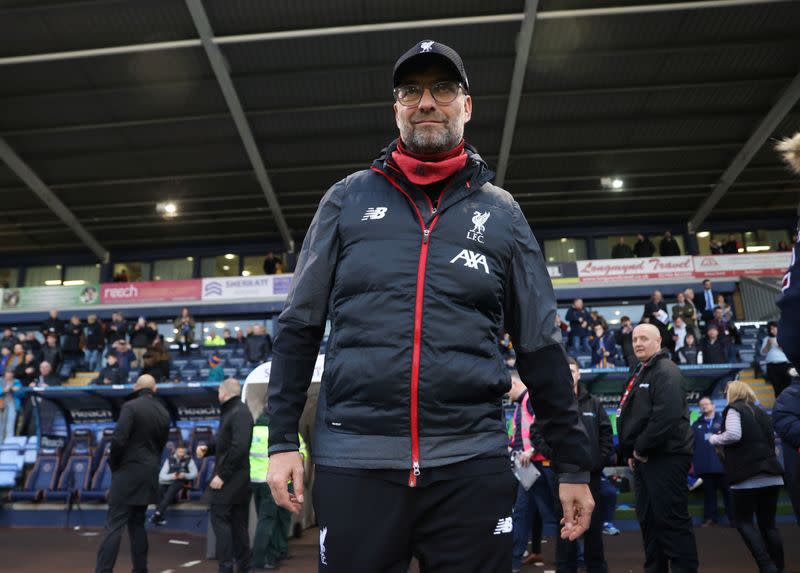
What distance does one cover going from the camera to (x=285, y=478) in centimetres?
171

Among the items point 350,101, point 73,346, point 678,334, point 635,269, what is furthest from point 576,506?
point 635,269

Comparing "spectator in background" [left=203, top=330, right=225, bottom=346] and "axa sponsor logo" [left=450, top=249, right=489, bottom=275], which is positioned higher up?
"spectator in background" [left=203, top=330, right=225, bottom=346]

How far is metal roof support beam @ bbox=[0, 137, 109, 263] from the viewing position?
2097 cm

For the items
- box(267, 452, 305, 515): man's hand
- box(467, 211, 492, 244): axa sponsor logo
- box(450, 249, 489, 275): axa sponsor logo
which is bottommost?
box(267, 452, 305, 515): man's hand

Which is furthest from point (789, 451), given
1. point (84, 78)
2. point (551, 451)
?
point (84, 78)

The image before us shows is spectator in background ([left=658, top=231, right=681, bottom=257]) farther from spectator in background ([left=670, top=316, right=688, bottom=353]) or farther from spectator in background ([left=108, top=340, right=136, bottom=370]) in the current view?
spectator in background ([left=108, top=340, right=136, bottom=370])

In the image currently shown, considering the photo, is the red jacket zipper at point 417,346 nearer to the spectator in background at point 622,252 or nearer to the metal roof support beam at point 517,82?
the metal roof support beam at point 517,82

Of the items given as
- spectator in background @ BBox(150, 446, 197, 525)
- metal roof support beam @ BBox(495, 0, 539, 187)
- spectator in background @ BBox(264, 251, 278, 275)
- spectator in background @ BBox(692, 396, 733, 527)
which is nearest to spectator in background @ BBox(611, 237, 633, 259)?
metal roof support beam @ BBox(495, 0, 539, 187)

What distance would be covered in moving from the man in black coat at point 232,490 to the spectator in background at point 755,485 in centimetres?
442

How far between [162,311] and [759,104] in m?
22.5

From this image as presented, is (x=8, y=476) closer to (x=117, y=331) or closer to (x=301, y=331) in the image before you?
(x=117, y=331)

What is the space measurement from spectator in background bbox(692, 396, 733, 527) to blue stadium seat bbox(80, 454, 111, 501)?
32.6 ft

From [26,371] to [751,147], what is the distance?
2327cm

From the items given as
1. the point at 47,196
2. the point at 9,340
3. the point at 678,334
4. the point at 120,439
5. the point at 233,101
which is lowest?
the point at 120,439
